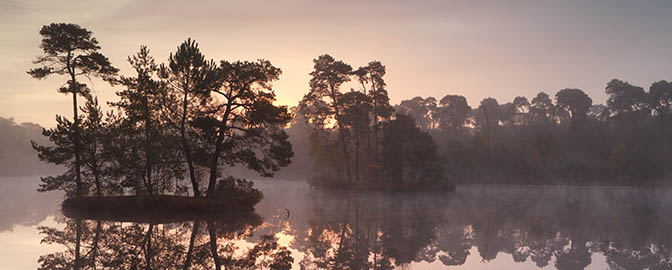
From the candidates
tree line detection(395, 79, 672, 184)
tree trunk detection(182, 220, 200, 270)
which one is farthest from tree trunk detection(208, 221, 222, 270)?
tree line detection(395, 79, 672, 184)

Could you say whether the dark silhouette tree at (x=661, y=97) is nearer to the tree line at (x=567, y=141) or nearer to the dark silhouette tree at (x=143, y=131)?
the tree line at (x=567, y=141)

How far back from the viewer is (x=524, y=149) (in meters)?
84.9

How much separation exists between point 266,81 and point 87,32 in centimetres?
1261

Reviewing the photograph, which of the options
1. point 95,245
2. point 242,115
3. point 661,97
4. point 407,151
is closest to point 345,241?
point 95,245

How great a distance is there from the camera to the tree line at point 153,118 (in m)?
A: 30.0

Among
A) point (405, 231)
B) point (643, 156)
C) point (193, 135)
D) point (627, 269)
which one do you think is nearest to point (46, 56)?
point (193, 135)

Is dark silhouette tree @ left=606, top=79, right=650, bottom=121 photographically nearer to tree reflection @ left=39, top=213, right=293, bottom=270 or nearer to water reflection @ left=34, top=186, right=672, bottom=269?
water reflection @ left=34, top=186, right=672, bottom=269

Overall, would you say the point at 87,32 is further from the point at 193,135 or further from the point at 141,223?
the point at 141,223

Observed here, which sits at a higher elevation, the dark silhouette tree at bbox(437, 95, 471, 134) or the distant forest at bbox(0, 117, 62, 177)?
the dark silhouette tree at bbox(437, 95, 471, 134)

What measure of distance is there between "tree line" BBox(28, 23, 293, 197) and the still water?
471 cm

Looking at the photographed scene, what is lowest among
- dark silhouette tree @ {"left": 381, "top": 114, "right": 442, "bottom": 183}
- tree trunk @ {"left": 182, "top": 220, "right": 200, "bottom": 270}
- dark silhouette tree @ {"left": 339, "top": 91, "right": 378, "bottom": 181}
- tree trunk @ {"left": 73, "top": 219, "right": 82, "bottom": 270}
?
tree trunk @ {"left": 182, "top": 220, "right": 200, "bottom": 270}

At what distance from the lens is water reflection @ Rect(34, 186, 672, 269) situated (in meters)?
14.2

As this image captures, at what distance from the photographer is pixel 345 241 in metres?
18.4

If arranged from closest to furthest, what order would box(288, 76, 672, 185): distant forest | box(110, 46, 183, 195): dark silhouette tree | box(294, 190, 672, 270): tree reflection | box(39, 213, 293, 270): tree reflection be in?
1. box(39, 213, 293, 270): tree reflection
2. box(294, 190, 672, 270): tree reflection
3. box(110, 46, 183, 195): dark silhouette tree
4. box(288, 76, 672, 185): distant forest
